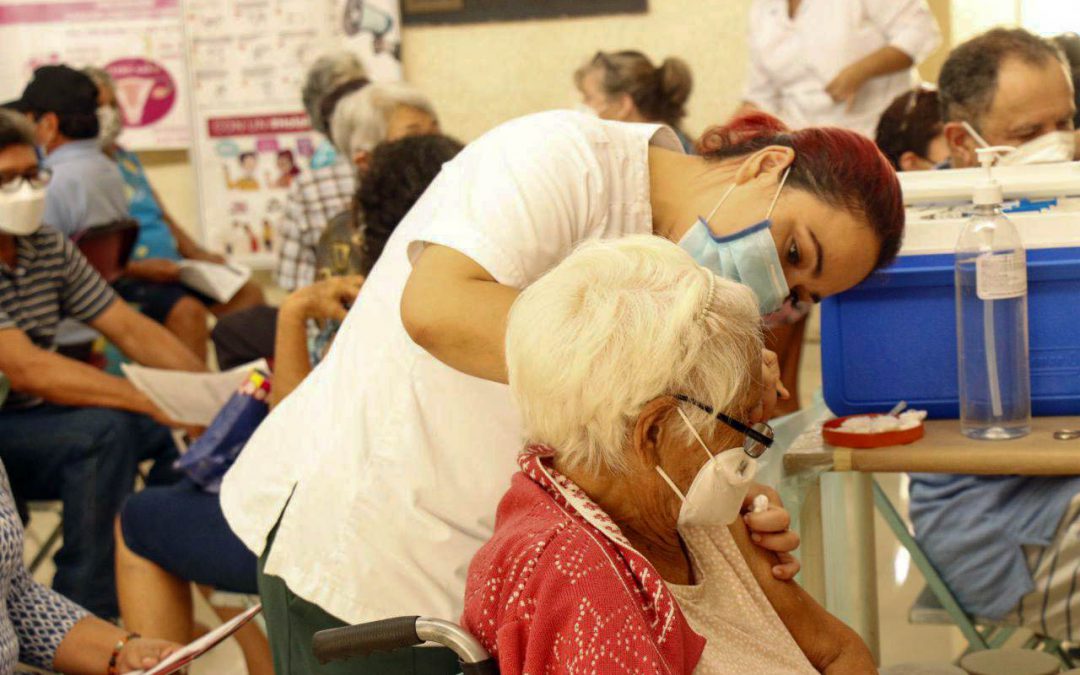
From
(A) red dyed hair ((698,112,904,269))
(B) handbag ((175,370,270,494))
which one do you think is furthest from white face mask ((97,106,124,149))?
(A) red dyed hair ((698,112,904,269))

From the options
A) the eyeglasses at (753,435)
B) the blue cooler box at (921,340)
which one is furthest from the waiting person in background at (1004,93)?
the eyeglasses at (753,435)

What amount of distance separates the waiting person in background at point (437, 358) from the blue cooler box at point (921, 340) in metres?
0.41

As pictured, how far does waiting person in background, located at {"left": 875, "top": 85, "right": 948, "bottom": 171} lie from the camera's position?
11.2ft

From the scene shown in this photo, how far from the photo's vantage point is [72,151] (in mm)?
4680

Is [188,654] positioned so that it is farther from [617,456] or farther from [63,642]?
[617,456]

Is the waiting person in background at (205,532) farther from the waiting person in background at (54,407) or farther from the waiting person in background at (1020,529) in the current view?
the waiting person in background at (1020,529)

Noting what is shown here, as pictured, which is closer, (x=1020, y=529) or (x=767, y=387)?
(x=767, y=387)

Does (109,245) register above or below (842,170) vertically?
below

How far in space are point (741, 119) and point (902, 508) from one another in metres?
2.72

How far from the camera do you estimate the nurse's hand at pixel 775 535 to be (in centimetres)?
157

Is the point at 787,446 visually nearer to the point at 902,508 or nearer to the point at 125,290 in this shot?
the point at 902,508

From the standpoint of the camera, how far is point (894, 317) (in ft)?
6.80

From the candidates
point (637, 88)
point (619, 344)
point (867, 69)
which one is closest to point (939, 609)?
point (619, 344)

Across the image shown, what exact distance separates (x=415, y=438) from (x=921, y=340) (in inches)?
35.3
